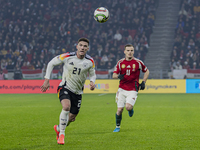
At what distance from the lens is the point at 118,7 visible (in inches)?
1275

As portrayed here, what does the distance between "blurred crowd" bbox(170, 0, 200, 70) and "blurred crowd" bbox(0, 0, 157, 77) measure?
0.24 meters

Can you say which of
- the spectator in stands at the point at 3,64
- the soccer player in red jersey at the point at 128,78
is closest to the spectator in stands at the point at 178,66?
the spectator in stands at the point at 3,64

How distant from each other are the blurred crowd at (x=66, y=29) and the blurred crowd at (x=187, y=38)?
0.79 feet

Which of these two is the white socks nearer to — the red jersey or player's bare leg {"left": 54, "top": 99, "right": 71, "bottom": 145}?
player's bare leg {"left": 54, "top": 99, "right": 71, "bottom": 145}

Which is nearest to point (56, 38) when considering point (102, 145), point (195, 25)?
point (195, 25)

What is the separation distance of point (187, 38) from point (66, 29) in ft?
38.4

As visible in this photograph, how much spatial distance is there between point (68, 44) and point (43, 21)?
4.36m

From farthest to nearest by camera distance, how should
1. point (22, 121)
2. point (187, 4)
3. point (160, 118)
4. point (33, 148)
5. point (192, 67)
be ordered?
1. point (187, 4)
2. point (192, 67)
3. point (160, 118)
4. point (22, 121)
5. point (33, 148)

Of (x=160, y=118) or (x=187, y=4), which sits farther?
(x=187, y=4)

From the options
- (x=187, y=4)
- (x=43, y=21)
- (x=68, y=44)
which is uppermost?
(x=187, y=4)

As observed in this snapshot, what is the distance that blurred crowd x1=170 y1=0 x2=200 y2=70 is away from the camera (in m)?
26.2

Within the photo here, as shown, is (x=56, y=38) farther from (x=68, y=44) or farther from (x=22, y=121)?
(x=22, y=121)

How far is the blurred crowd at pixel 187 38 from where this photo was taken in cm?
2616

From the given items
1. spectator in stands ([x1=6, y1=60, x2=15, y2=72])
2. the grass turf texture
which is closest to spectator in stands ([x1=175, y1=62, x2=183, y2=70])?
spectator in stands ([x1=6, y1=60, x2=15, y2=72])
